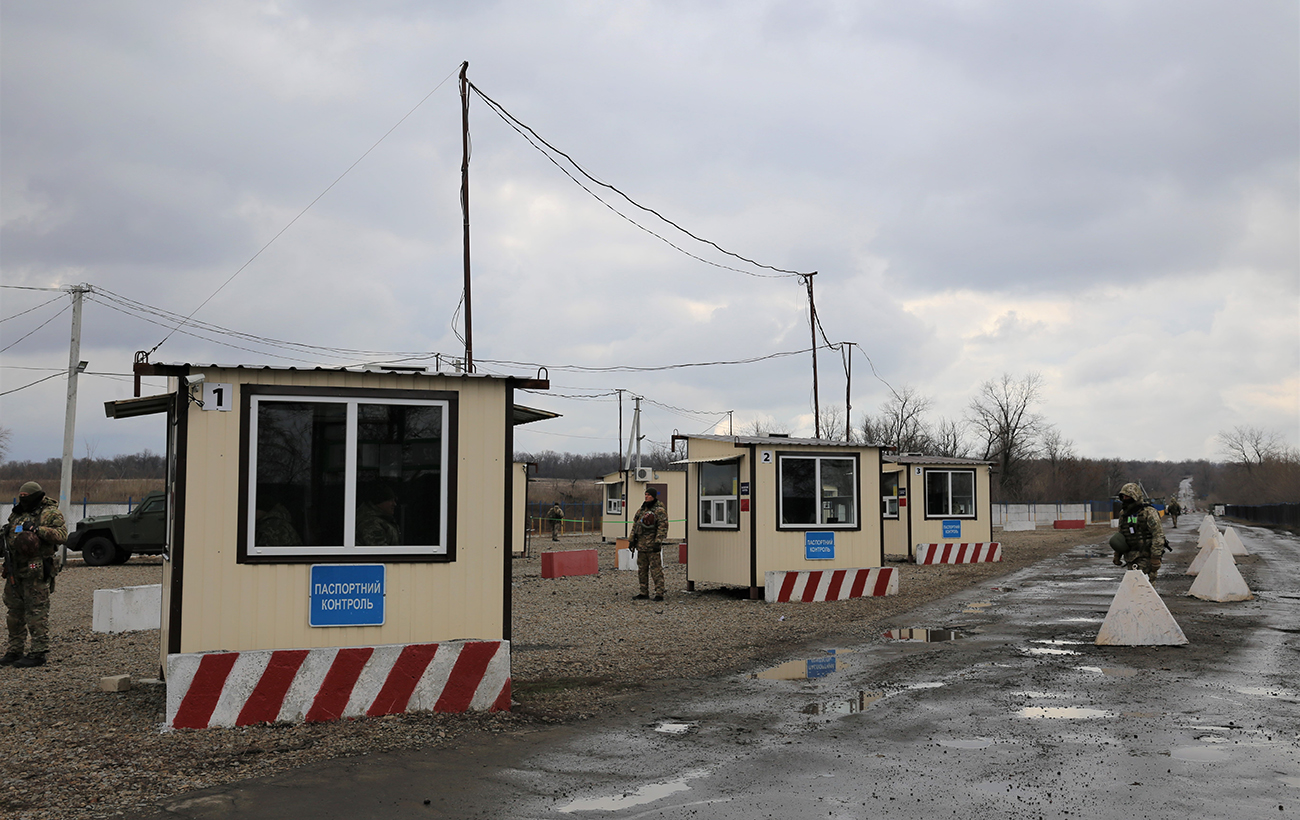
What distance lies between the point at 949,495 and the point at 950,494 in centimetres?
5

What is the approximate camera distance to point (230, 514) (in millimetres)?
7223

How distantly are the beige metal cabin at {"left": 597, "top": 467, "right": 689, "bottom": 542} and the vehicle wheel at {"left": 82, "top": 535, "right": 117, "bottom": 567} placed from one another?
1764cm

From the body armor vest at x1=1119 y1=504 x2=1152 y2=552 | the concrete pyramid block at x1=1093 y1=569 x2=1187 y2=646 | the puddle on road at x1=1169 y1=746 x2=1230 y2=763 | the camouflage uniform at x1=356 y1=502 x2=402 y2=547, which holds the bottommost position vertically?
the puddle on road at x1=1169 y1=746 x2=1230 y2=763

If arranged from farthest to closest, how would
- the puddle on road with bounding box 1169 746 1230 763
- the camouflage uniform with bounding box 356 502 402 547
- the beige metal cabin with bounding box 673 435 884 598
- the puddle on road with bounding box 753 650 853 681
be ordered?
the beige metal cabin with bounding box 673 435 884 598
the puddle on road with bounding box 753 650 853 681
the camouflage uniform with bounding box 356 502 402 547
the puddle on road with bounding box 1169 746 1230 763

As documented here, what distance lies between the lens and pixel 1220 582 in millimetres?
15078

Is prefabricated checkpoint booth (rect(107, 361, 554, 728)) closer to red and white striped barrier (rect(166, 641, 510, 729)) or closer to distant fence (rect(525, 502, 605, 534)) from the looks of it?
red and white striped barrier (rect(166, 641, 510, 729))

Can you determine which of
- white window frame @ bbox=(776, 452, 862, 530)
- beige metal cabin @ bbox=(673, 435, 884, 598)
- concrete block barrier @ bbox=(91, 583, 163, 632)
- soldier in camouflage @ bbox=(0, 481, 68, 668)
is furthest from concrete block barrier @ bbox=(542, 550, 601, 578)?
soldier in camouflage @ bbox=(0, 481, 68, 668)

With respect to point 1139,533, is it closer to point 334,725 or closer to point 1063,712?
point 1063,712

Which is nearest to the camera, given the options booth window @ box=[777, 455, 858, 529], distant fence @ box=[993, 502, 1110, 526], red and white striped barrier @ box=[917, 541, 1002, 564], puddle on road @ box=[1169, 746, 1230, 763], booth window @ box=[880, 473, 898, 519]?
puddle on road @ box=[1169, 746, 1230, 763]

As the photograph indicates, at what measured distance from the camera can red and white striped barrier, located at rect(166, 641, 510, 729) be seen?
6.82 m

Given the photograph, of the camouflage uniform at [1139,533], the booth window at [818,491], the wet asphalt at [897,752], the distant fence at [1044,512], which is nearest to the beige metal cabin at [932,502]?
the booth window at [818,491]

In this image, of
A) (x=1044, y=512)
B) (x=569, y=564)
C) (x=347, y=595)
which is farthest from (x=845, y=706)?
(x=1044, y=512)

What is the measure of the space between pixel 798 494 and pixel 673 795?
38.5 feet

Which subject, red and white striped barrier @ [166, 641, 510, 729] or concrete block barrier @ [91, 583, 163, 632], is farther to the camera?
concrete block barrier @ [91, 583, 163, 632]
